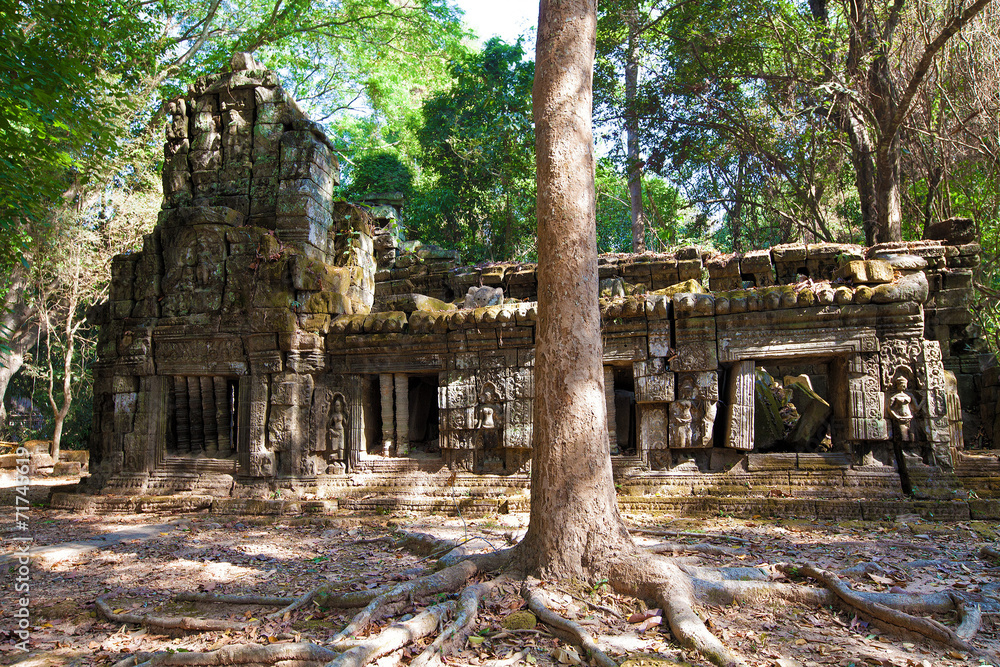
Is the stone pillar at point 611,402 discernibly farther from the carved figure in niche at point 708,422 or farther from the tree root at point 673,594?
the tree root at point 673,594

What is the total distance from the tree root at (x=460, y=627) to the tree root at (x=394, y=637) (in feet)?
0.31

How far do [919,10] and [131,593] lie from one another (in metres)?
14.0

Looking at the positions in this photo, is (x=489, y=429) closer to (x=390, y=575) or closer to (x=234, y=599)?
(x=390, y=575)

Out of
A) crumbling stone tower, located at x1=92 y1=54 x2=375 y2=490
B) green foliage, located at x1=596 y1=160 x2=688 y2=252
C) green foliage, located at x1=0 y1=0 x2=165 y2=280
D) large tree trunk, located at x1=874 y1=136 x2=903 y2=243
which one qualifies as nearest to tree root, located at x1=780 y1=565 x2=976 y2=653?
crumbling stone tower, located at x1=92 y1=54 x2=375 y2=490

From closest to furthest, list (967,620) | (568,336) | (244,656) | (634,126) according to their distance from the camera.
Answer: (244,656), (967,620), (568,336), (634,126)

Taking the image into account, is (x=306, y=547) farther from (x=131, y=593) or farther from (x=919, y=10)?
(x=919, y=10)

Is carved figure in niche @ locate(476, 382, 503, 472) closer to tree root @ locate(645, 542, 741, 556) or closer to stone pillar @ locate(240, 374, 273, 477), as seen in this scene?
stone pillar @ locate(240, 374, 273, 477)

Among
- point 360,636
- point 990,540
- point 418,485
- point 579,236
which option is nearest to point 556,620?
point 360,636

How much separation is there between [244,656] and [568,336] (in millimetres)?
2687

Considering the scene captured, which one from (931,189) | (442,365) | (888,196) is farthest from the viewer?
(931,189)

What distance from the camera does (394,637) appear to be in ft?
11.1

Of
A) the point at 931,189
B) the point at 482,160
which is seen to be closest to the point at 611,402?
the point at 931,189

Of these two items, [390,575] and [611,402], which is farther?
[611,402]

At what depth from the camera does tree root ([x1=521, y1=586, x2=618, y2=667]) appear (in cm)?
322
